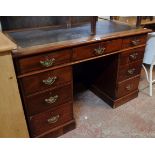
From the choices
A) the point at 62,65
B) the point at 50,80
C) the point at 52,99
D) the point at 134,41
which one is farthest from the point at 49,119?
the point at 134,41

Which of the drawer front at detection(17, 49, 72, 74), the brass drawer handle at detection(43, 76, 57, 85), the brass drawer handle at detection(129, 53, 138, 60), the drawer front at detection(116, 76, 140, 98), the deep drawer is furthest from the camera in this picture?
the drawer front at detection(116, 76, 140, 98)

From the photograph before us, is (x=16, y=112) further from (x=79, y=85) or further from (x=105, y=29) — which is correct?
(x=79, y=85)

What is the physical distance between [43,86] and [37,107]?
0.55 ft

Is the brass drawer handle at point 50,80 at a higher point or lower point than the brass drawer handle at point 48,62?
lower

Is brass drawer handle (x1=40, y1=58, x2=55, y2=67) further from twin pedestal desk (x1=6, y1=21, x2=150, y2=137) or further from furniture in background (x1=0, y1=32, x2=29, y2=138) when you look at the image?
furniture in background (x1=0, y1=32, x2=29, y2=138)

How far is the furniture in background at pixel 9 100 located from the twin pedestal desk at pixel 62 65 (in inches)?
2.7

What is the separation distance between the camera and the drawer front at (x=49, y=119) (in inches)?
50.5

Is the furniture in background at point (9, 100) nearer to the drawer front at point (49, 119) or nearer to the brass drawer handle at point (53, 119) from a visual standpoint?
the drawer front at point (49, 119)

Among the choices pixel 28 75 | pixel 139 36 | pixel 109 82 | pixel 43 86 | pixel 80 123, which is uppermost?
pixel 139 36

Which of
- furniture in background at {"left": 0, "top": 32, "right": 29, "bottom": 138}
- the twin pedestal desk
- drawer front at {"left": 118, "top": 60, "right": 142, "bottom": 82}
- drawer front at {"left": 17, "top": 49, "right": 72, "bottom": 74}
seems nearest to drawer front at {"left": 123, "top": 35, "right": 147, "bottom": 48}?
the twin pedestal desk

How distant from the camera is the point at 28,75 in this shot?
1.08m

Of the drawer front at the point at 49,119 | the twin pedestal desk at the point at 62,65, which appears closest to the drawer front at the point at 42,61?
the twin pedestal desk at the point at 62,65

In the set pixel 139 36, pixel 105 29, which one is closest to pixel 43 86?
pixel 105 29

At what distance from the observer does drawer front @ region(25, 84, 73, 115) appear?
1.19 m
